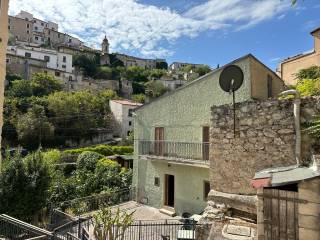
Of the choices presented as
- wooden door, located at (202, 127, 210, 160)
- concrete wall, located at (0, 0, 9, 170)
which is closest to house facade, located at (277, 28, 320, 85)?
wooden door, located at (202, 127, 210, 160)

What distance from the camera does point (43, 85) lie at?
57.8m

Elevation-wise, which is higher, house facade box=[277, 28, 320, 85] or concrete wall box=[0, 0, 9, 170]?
house facade box=[277, 28, 320, 85]

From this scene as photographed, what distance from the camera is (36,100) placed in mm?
49219

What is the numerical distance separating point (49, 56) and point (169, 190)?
6763 centimetres

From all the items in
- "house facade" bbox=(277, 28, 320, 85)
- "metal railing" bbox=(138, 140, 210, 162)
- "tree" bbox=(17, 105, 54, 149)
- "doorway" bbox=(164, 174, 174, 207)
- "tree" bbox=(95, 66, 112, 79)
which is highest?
"tree" bbox=(95, 66, 112, 79)

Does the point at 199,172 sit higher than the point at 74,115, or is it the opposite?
the point at 74,115

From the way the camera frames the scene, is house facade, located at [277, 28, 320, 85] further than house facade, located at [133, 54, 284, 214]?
Yes

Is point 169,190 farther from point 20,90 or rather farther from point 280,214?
point 20,90

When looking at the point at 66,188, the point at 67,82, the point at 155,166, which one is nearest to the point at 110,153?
the point at 66,188

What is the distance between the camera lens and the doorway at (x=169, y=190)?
16.8 meters

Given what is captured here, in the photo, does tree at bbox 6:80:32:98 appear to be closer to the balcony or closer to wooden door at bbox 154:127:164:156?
the balcony

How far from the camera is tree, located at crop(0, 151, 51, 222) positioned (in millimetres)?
13617

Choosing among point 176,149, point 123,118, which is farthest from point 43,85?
point 176,149

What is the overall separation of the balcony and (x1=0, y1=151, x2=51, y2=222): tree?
5.85 metres
